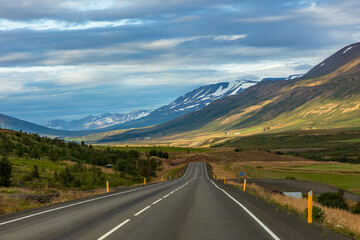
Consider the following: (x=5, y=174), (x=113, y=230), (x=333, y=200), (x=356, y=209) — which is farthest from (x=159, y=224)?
(x=333, y=200)

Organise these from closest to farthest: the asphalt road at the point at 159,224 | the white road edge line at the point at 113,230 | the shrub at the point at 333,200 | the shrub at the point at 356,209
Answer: the white road edge line at the point at 113,230 < the asphalt road at the point at 159,224 < the shrub at the point at 356,209 < the shrub at the point at 333,200

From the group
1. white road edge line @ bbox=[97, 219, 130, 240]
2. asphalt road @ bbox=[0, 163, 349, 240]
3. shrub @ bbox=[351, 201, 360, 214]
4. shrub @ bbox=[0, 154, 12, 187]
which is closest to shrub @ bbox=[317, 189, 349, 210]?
shrub @ bbox=[351, 201, 360, 214]

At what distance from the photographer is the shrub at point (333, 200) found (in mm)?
42281

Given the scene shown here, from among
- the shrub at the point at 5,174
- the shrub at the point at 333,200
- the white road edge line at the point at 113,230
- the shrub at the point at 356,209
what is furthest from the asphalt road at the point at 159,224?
the shrub at the point at 333,200

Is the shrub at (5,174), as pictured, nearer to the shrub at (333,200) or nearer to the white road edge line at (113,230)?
the white road edge line at (113,230)

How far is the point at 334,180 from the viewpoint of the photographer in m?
75.4

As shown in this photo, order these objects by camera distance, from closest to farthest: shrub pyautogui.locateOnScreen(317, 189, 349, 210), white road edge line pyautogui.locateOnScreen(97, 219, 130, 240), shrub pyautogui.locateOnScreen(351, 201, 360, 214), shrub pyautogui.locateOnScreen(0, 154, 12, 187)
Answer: white road edge line pyautogui.locateOnScreen(97, 219, 130, 240) < shrub pyautogui.locateOnScreen(0, 154, 12, 187) < shrub pyautogui.locateOnScreen(351, 201, 360, 214) < shrub pyautogui.locateOnScreen(317, 189, 349, 210)

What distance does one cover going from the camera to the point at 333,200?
43.6m

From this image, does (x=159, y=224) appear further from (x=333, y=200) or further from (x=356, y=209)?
(x=333, y=200)

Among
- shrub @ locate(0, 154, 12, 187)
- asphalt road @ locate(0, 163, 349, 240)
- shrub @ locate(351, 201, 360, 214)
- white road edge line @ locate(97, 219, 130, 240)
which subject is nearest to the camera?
white road edge line @ locate(97, 219, 130, 240)

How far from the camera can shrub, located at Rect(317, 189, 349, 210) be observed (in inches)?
1665

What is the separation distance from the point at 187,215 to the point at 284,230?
485 centimetres

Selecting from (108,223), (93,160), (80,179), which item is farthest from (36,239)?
(93,160)

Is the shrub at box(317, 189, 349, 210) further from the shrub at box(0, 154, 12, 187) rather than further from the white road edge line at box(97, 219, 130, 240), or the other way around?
the white road edge line at box(97, 219, 130, 240)
